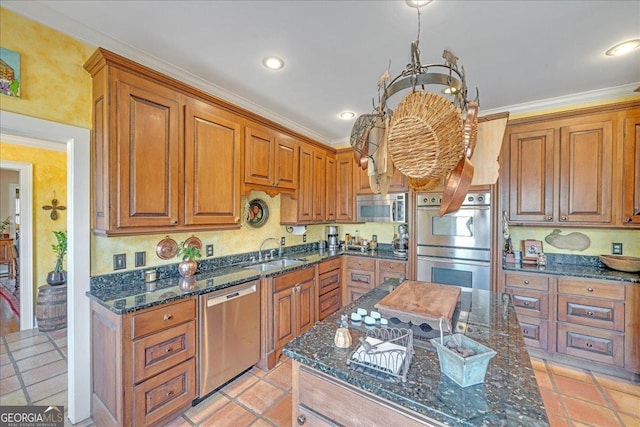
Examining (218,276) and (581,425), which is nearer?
(581,425)

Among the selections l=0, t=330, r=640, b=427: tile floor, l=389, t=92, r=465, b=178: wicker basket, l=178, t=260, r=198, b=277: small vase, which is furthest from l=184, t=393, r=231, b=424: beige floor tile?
l=389, t=92, r=465, b=178: wicker basket

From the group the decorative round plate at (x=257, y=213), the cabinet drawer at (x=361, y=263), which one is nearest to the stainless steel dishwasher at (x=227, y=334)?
the decorative round plate at (x=257, y=213)

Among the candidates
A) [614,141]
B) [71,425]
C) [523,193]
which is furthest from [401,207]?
[71,425]

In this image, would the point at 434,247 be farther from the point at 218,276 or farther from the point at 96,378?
the point at 96,378

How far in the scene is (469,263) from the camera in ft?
9.88

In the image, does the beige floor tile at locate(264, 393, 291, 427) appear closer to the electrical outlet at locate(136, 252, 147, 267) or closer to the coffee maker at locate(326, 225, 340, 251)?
the electrical outlet at locate(136, 252, 147, 267)

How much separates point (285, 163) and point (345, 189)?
48.0 inches

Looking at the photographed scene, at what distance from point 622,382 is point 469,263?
1501 mm

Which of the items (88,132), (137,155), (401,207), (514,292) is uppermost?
(88,132)

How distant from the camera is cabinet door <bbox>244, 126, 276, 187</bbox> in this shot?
2.70 meters

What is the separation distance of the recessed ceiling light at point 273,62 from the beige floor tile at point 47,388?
3130 mm

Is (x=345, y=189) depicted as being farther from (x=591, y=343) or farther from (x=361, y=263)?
(x=591, y=343)

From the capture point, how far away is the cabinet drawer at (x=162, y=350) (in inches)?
67.0

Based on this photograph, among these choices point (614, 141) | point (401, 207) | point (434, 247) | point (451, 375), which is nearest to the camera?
point (451, 375)
